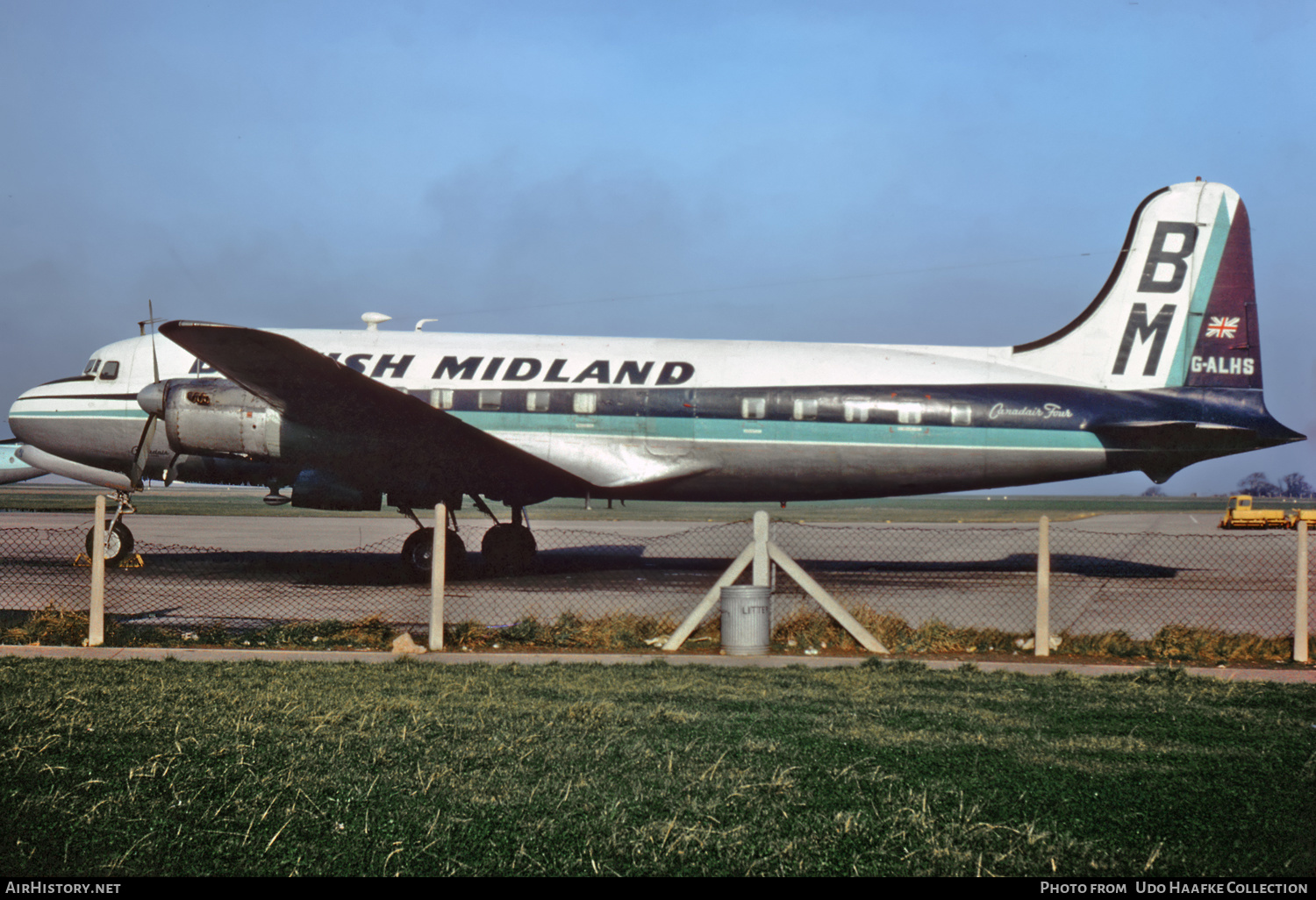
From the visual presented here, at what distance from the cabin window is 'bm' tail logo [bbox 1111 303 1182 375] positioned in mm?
10543

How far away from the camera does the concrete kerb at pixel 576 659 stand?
360 inches

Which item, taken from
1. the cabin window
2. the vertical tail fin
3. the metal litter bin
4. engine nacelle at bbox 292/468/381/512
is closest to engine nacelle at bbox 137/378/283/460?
engine nacelle at bbox 292/468/381/512

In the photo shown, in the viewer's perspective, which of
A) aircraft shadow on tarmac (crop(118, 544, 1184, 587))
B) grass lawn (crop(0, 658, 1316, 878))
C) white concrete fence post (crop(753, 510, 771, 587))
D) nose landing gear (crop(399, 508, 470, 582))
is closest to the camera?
grass lawn (crop(0, 658, 1316, 878))

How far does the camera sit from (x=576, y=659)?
30.8 ft

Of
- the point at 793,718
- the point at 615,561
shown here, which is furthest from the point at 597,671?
the point at 615,561

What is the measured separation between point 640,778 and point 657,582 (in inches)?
481

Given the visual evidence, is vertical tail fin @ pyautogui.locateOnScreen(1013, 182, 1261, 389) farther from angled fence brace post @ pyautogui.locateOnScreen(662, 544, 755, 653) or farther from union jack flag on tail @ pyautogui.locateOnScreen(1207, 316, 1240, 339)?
angled fence brace post @ pyautogui.locateOnScreen(662, 544, 755, 653)

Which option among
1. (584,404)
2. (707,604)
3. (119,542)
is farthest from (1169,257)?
(119,542)

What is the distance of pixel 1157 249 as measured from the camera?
19.0 metres

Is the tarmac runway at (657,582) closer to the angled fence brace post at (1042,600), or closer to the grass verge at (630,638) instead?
the angled fence brace post at (1042,600)

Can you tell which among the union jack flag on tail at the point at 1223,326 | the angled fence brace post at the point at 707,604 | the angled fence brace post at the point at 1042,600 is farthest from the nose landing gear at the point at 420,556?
the union jack flag on tail at the point at 1223,326

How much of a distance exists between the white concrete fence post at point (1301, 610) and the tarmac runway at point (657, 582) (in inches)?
64.0

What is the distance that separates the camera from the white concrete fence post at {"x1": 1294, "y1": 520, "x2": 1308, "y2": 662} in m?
10.1

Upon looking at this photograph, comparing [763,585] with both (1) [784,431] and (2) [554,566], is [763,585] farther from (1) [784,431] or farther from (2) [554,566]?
(2) [554,566]
